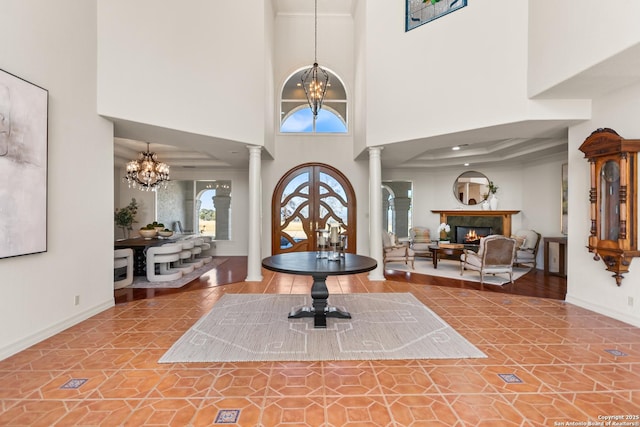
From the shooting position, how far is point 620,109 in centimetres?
411

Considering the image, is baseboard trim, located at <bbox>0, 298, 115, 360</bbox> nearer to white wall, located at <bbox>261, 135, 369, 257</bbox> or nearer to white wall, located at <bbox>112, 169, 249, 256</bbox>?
white wall, located at <bbox>261, 135, 369, 257</bbox>

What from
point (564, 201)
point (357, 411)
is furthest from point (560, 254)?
point (357, 411)

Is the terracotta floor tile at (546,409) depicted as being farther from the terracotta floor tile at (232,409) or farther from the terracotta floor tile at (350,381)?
the terracotta floor tile at (232,409)

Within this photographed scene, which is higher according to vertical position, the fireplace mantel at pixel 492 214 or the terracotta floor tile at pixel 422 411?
the fireplace mantel at pixel 492 214

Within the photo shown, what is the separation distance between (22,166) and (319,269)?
127 inches

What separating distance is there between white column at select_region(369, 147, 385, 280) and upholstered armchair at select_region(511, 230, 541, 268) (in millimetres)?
3519

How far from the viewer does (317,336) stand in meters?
3.49

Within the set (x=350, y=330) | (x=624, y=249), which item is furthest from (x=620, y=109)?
(x=350, y=330)

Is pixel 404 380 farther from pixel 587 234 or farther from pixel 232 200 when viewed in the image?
pixel 232 200

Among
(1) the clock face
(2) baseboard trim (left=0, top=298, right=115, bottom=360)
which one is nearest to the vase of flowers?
(2) baseboard trim (left=0, top=298, right=115, bottom=360)

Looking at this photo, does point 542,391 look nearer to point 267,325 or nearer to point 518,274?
point 267,325

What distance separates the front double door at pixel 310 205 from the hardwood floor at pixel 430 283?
147 cm

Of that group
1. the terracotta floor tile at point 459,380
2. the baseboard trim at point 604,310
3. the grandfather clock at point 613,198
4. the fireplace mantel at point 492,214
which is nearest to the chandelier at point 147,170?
the terracotta floor tile at point 459,380

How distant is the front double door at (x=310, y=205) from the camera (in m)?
8.17
